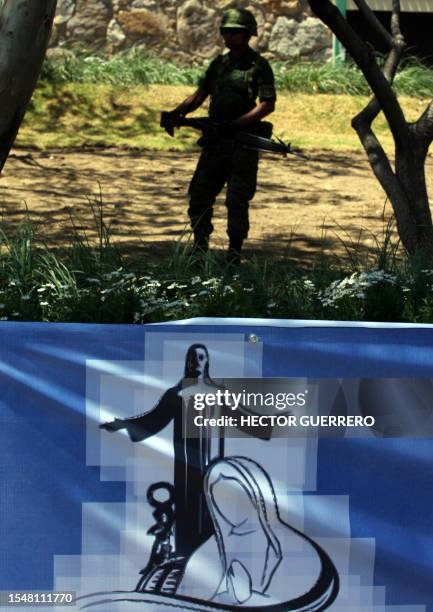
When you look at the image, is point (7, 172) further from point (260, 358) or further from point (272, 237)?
point (260, 358)

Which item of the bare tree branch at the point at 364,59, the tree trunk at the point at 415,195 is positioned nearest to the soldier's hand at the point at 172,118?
the bare tree branch at the point at 364,59

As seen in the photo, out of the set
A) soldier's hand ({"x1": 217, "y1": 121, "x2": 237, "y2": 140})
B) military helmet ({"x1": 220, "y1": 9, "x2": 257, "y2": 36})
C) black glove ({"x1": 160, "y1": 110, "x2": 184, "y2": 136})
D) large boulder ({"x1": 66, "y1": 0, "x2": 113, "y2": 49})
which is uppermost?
large boulder ({"x1": 66, "y1": 0, "x2": 113, "y2": 49})

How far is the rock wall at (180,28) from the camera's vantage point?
1485cm

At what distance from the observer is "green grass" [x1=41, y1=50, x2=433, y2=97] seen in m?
13.6

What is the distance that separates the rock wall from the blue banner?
458 inches

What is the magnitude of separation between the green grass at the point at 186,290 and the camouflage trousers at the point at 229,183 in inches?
62.7

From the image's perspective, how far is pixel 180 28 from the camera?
15.1 metres

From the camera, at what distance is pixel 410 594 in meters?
3.76

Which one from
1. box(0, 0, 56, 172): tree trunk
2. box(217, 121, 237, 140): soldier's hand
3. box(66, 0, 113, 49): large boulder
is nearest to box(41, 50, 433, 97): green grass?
box(66, 0, 113, 49): large boulder

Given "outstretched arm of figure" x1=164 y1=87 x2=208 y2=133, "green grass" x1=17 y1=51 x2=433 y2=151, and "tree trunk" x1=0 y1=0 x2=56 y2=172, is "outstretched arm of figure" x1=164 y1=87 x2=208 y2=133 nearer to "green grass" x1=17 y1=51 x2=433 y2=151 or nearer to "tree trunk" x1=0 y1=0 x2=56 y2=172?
"tree trunk" x1=0 y1=0 x2=56 y2=172

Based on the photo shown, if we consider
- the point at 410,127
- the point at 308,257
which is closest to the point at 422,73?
the point at 308,257

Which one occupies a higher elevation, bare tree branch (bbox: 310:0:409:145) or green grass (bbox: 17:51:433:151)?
Result: green grass (bbox: 17:51:433:151)

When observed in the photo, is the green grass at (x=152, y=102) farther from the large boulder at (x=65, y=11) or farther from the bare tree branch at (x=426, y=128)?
the bare tree branch at (x=426, y=128)

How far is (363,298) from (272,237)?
3.96m
